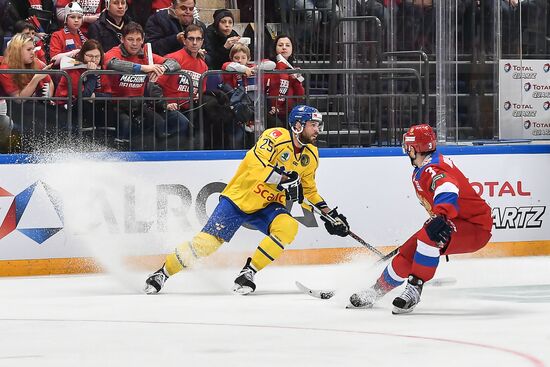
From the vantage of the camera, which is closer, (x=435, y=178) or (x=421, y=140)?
(x=435, y=178)

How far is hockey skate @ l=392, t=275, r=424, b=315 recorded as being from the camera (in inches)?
317

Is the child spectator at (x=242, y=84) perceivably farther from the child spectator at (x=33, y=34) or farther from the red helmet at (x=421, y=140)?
the red helmet at (x=421, y=140)

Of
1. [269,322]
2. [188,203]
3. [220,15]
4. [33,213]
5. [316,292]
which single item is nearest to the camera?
[269,322]

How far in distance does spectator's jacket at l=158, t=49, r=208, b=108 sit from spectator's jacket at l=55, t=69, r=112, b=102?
18.4 inches

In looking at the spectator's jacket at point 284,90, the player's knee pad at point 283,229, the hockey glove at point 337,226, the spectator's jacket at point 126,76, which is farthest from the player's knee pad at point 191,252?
the spectator's jacket at point 284,90

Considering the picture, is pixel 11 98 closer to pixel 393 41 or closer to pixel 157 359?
pixel 393 41

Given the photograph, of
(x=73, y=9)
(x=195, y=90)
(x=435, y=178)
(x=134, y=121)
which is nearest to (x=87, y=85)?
(x=134, y=121)

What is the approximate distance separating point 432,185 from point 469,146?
3.55 m

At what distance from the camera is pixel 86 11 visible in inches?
446

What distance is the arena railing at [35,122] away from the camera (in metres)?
10.3

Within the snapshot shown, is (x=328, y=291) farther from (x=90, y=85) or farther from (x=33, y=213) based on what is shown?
(x=90, y=85)

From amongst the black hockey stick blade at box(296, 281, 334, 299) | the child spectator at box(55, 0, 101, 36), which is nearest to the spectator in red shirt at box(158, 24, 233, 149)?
the child spectator at box(55, 0, 101, 36)

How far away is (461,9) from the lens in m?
11.8

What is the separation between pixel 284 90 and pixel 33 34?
2.09 m
